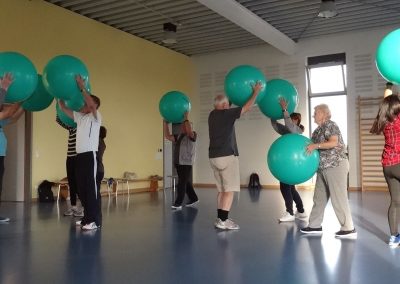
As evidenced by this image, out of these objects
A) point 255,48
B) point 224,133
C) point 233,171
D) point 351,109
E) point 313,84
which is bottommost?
point 233,171

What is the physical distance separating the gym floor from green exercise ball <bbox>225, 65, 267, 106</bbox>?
49.2 inches

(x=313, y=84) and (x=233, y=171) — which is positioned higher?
(x=313, y=84)

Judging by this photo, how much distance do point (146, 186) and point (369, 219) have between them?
18.4 feet

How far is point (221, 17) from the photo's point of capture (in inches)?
327

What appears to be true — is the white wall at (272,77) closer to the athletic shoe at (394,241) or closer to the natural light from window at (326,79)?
the natural light from window at (326,79)

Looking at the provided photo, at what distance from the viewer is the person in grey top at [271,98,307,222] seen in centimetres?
402

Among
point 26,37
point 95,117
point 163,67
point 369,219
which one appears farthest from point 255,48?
point 95,117

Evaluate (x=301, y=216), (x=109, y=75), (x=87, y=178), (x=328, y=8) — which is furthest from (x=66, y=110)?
(x=328, y=8)

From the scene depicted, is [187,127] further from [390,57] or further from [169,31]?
[169,31]

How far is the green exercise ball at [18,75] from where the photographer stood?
11.3 feet

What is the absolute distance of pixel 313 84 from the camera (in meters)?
9.77

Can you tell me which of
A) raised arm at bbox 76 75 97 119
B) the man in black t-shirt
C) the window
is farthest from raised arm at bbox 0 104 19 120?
the window

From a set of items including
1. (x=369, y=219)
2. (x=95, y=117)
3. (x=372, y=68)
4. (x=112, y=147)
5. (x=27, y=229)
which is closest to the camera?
(x=95, y=117)

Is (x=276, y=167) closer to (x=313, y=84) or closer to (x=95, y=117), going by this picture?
(x=95, y=117)
